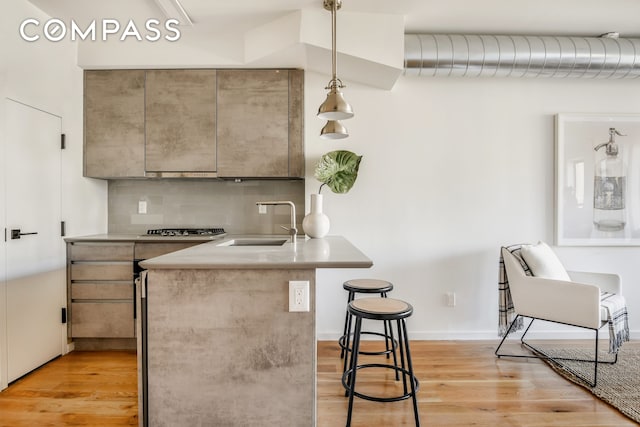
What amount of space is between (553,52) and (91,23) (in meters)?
3.73

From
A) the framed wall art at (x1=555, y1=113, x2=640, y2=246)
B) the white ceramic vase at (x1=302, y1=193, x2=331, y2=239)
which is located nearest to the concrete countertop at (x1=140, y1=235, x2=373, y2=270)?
the white ceramic vase at (x1=302, y1=193, x2=331, y2=239)

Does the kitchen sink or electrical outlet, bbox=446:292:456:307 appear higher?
the kitchen sink

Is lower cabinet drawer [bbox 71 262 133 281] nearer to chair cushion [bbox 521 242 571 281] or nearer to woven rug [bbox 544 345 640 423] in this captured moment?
chair cushion [bbox 521 242 571 281]

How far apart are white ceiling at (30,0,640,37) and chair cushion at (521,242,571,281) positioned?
5.92ft

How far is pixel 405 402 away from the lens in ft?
7.30

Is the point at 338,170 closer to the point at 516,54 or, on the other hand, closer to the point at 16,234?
the point at 516,54

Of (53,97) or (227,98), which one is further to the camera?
(227,98)

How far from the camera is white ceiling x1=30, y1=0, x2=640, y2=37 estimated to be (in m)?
2.67

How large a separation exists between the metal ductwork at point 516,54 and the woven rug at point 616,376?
2303 millimetres

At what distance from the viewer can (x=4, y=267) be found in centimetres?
241

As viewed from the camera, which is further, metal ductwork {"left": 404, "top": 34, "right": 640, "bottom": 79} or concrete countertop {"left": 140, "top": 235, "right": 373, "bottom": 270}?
metal ductwork {"left": 404, "top": 34, "right": 640, "bottom": 79}

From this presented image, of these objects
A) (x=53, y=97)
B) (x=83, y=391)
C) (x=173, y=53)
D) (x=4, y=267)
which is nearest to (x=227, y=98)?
(x=173, y=53)

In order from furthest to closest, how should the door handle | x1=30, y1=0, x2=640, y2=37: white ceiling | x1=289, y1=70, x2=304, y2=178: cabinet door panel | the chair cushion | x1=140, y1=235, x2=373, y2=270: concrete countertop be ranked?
x1=289, y1=70, x2=304, y2=178: cabinet door panel < the chair cushion < x1=30, y1=0, x2=640, y2=37: white ceiling < the door handle < x1=140, y1=235, x2=373, y2=270: concrete countertop

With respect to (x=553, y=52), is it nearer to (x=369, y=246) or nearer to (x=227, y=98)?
(x=369, y=246)
